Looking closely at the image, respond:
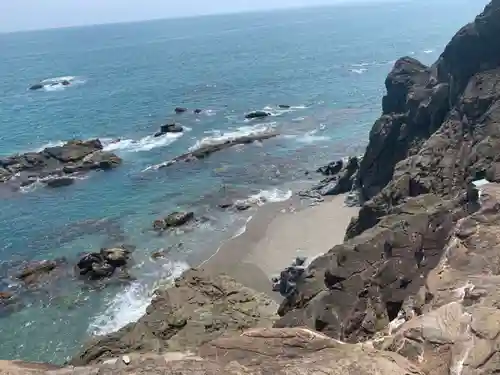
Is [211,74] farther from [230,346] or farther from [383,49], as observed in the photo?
[230,346]

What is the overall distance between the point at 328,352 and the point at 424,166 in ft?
80.5

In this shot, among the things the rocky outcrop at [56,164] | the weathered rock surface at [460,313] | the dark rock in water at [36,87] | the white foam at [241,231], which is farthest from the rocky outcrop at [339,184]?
the dark rock in water at [36,87]

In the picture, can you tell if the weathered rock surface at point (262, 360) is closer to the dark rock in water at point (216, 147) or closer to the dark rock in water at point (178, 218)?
the dark rock in water at point (178, 218)

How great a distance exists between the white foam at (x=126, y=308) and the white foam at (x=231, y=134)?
1294 inches

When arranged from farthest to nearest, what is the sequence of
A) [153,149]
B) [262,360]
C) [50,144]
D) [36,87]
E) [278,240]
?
[36,87], [50,144], [153,149], [278,240], [262,360]

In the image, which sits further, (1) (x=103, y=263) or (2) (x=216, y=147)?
(2) (x=216, y=147)

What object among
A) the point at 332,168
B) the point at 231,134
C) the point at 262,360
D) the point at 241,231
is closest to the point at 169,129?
the point at 231,134

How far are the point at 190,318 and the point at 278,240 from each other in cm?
1370

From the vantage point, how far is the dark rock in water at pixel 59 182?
60200mm

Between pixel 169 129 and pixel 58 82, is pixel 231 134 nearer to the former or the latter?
pixel 169 129

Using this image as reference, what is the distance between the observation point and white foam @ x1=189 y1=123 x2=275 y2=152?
69625mm

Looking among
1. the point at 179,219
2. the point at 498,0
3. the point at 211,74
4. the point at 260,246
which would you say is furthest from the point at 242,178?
the point at 211,74

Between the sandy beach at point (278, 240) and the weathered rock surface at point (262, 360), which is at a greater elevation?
the weathered rock surface at point (262, 360)

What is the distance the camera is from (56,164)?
66750 mm
